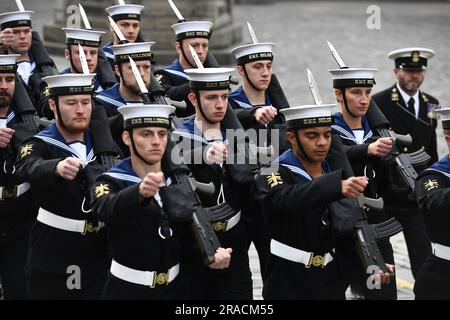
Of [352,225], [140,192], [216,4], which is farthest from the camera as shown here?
[216,4]

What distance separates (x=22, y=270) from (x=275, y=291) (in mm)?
2239

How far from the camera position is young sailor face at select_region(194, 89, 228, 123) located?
346 inches

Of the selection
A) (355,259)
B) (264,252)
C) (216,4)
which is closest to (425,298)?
(355,259)

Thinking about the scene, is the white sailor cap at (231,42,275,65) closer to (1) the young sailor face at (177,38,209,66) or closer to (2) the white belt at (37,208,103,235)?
(1) the young sailor face at (177,38,209,66)

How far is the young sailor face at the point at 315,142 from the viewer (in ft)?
25.9

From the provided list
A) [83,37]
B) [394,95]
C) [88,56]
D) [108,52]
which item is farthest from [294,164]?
[108,52]

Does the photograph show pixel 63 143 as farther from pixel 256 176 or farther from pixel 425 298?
pixel 425 298

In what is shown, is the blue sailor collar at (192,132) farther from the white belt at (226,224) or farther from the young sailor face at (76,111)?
the young sailor face at (76,111)

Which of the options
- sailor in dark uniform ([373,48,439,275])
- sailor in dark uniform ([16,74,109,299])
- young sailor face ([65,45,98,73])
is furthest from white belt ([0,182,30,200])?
sailor in dark uniform ([373,48,439,275])

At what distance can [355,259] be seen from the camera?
8.23 meters

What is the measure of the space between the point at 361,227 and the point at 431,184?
2.24ft

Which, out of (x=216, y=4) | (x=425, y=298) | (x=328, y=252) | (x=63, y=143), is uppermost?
(x=63, y=143)

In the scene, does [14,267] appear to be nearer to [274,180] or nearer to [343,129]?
[274,180]

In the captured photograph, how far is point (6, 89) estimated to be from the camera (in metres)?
9.45
